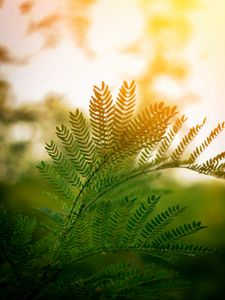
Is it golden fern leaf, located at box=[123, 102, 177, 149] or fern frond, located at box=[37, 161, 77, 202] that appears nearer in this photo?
golden fern leaf, located at box=[123, 102, 177, 149]

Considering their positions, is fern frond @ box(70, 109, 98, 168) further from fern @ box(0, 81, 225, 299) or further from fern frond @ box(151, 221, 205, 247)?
fern frond @ box(151, 221, 205, 247)

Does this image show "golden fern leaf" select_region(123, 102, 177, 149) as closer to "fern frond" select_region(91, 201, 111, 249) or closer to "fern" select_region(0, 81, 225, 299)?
"fern" select_region(0, 81, 225, 299)

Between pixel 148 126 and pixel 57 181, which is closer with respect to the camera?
pixel 148 126

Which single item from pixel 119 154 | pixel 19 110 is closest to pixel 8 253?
pixel 119 154

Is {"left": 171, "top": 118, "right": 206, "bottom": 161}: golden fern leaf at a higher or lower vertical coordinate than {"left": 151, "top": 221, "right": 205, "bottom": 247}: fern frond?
higher

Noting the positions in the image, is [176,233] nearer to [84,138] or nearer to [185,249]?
[185,249]

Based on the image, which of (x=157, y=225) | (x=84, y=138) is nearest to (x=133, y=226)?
(x=157, y=225)

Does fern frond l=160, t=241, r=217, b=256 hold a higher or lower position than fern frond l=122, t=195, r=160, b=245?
lower

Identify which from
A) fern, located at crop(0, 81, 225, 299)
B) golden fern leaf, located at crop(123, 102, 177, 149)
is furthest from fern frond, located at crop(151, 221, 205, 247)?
golden fern leaf, located at crop(123, 102, 177, 149)

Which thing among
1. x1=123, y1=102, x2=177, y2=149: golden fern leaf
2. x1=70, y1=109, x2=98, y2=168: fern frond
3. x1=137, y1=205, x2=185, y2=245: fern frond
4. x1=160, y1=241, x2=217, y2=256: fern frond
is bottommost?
x1=160, y1=241, x2=217, y2=256: fern frond

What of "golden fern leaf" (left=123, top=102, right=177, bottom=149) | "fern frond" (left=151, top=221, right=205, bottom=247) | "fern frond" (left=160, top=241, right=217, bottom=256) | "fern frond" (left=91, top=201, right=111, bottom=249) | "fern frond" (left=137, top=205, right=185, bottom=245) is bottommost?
"fern frond" (left=160, top=241, right=217, bottom=256)

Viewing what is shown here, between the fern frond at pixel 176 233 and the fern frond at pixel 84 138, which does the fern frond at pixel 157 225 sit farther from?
the fern frond at pixel 84 138

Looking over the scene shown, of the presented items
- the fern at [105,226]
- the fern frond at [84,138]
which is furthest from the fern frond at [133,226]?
the fern frond at [84,138]
